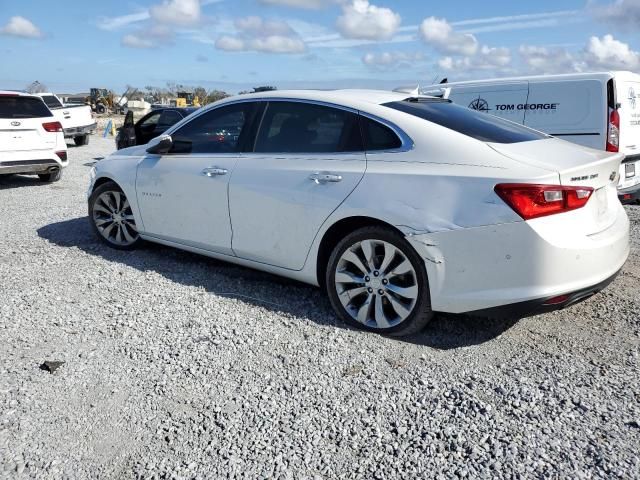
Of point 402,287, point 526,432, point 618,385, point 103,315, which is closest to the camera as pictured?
point 526,432

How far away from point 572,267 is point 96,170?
15.4ft

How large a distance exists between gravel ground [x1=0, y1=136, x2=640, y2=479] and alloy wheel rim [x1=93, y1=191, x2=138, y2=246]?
984 millimetres

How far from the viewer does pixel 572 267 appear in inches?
132

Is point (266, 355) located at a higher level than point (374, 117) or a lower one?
lower

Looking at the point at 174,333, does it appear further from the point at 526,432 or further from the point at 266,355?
the point at 526,432

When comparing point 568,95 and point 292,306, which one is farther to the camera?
point 568,95

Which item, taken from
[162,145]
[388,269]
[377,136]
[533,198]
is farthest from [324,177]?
[162,145]

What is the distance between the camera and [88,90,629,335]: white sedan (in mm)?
3328

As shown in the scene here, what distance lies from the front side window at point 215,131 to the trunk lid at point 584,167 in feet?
6.91

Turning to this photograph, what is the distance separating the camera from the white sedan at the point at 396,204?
3.33 metres

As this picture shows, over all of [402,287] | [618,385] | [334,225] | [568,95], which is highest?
[568,95]

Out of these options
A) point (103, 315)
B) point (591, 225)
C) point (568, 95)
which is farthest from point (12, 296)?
point (568, 95)

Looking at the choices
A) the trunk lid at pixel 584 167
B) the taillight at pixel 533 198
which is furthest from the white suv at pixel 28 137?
the taillight at pixel 533 198

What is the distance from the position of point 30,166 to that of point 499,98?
7.95 metres
